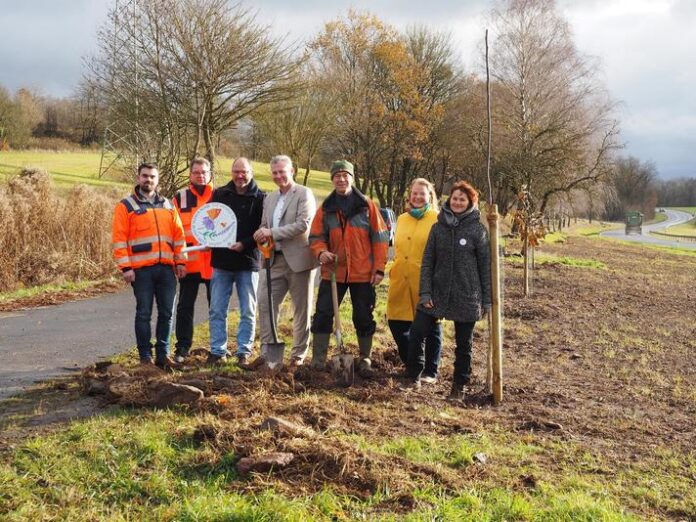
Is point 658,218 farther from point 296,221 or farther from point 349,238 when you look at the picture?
point 296,221

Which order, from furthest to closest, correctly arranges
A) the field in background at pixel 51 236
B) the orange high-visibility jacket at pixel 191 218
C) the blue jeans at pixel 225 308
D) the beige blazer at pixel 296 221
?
the field in background at pixel 51 236
the orange high-visibility jacket at pixel 191 218
the blue jeans at pixel 225 308
the beige blazer at pixel 296 221

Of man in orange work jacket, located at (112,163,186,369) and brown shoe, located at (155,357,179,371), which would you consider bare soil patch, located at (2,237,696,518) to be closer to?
brown shoe, located at (155,357,179,371)

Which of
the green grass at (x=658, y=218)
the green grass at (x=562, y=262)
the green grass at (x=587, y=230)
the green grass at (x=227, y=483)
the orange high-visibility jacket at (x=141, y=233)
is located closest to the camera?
the green grass at (x=227, y=483)

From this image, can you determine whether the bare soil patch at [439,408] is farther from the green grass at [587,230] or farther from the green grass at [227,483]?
the green grass at [587,230]

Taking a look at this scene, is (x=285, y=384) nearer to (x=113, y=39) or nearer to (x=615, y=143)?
(x=113, y=39)

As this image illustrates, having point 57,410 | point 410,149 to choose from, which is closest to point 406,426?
point 57,410

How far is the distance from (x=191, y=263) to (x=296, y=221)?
1341 mm

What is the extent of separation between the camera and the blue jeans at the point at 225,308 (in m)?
6.35

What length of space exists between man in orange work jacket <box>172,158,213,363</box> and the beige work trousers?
0.73 m

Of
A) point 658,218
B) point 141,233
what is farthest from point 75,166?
point 658,218

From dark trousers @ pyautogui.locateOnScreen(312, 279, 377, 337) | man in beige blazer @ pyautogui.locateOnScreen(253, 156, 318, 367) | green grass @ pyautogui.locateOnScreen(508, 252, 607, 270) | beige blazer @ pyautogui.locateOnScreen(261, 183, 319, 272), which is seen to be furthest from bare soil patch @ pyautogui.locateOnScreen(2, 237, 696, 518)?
green grass @ pyautogui.locateOnScreen(508, 252, 607, 270)

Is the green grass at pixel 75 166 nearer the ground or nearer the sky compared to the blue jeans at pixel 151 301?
nearer the sky

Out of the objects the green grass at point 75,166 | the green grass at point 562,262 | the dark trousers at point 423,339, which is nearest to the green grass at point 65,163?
the green grass at point 75,166

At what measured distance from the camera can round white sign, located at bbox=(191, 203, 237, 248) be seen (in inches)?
242
